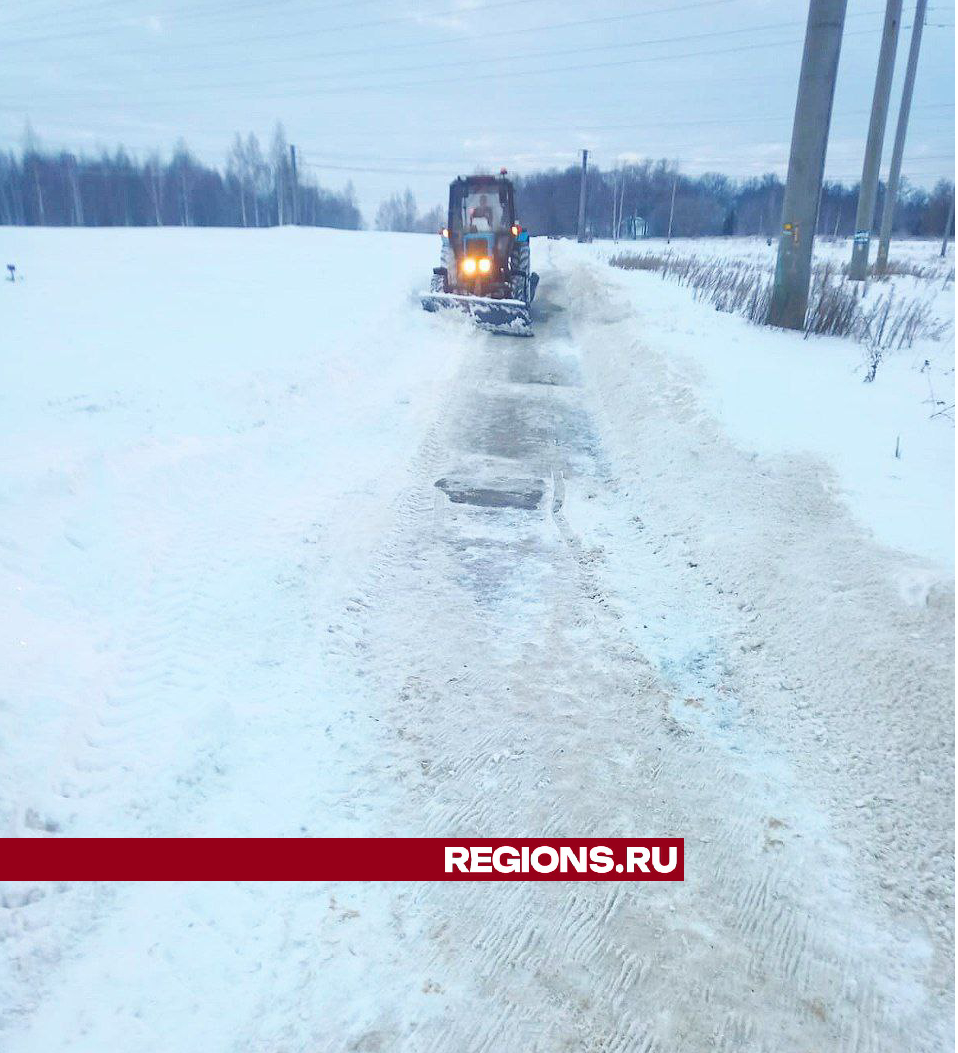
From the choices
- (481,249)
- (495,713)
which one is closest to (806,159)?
(481,249)

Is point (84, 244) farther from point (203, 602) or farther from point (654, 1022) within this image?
point (654, 1022)

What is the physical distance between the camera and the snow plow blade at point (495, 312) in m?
14.2

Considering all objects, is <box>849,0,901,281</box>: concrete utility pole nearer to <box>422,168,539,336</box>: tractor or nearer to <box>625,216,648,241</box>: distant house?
<box>422,168,539,336</box>: tractor

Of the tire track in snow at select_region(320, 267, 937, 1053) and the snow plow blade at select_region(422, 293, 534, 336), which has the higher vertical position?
the snow plow blade at select_region(422, 293, 534, 336)

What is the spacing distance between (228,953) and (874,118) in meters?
20.2

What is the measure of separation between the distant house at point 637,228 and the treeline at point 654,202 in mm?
508

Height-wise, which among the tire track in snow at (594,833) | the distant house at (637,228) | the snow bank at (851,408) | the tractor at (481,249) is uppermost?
the distant house at (637,228)

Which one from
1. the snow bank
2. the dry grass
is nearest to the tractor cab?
the snow bank

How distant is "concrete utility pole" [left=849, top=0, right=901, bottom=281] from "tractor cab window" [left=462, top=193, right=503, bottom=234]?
8421 millimetres

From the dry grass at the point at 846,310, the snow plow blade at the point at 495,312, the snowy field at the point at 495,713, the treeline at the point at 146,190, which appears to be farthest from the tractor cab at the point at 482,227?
the treeline at the point at 146,190

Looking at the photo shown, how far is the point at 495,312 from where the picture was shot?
14.4 meters

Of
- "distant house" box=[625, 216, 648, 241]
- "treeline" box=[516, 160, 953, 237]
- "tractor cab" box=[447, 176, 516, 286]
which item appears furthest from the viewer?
"distant house" box=[625, 216, 648, 241]

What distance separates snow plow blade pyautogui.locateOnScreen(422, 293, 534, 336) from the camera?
1423cm

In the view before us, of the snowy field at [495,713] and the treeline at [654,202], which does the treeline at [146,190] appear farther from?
the snowy field at [495,713]
